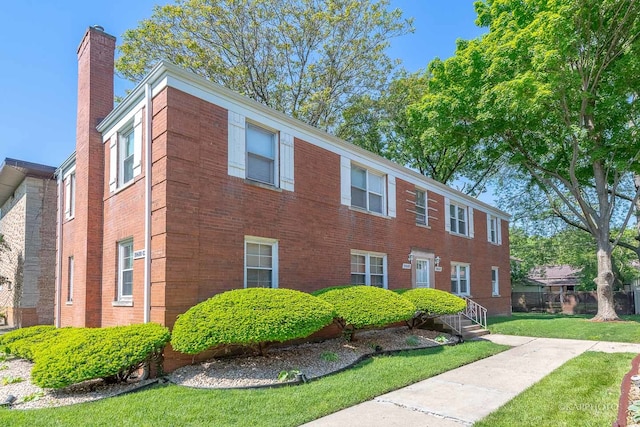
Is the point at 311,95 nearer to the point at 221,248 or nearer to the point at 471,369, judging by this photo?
the point at 221,248

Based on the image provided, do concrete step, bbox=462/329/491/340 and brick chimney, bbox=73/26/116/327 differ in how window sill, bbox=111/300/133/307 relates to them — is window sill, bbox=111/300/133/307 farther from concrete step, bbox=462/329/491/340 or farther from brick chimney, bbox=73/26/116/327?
concrete step, bbox=462/329/491/340

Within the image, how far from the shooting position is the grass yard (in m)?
5.42

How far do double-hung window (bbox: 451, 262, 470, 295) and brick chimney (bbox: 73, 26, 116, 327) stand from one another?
45.4ft

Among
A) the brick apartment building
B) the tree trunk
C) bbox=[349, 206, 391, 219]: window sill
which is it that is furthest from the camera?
the tree trunk

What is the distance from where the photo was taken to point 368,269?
43.9ft

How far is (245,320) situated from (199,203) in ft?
8.79

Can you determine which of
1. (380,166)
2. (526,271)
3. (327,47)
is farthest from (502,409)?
(526,271)

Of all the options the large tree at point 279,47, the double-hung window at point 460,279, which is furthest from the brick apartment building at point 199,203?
the large tree at point 279,47

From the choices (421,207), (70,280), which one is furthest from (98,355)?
(421,207)

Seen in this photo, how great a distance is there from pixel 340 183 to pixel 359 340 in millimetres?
4450

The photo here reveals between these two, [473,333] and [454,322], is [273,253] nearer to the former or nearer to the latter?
[454,322]

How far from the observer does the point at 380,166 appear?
47.2 ft

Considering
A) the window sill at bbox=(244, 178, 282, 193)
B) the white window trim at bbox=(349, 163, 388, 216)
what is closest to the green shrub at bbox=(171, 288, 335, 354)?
the window sill at bbox=(244, 178, 282, 193)

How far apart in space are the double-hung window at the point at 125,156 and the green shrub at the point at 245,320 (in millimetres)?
4110
